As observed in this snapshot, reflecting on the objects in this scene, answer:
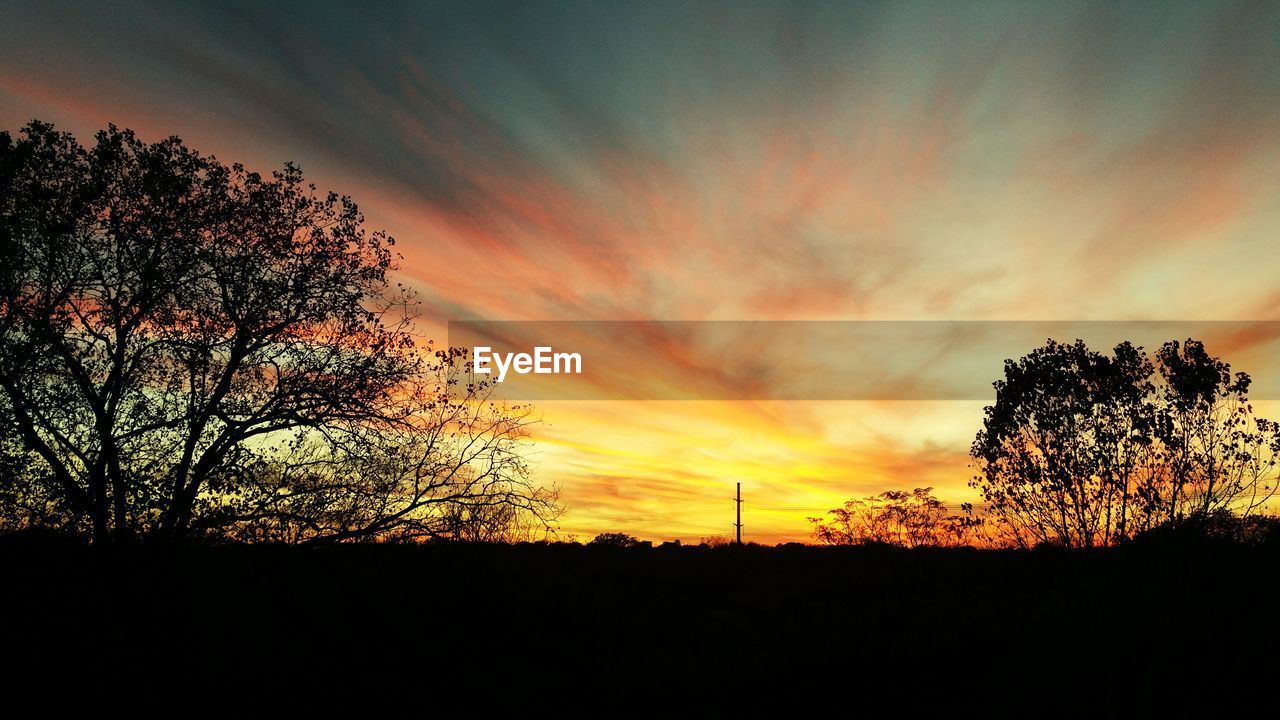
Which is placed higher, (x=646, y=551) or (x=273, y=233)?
(x=273, y=233)

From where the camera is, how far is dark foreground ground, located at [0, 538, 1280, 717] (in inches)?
376

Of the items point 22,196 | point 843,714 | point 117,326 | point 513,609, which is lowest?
point 843,714

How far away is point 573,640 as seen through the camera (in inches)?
523

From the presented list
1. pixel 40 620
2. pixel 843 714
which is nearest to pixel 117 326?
pixel 40 620

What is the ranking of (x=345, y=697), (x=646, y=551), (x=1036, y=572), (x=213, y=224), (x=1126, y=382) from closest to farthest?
1. (x=345, y=697)
2. (x=213, y=224)
3. (x=1126, y=382)
4. (x=1036, y=572)
5. (x=646, y=551)

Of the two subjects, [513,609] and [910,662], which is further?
[513,609]

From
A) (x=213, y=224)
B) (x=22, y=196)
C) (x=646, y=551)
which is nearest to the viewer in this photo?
(x=22, y=196)

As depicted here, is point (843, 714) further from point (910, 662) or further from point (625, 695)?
point (625, 695)

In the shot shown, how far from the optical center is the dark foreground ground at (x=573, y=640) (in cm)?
955

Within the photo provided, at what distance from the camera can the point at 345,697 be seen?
10016 mm

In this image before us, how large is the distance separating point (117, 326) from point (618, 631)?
478 inches

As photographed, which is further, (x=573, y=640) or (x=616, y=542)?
(x=616, y=542)

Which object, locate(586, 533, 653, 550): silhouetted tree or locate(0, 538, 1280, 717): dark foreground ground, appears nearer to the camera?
locate(0, 538, 1280, 717): dark foreground ground

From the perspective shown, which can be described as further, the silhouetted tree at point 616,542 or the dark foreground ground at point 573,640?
the silhouetted tree at point 616,542
